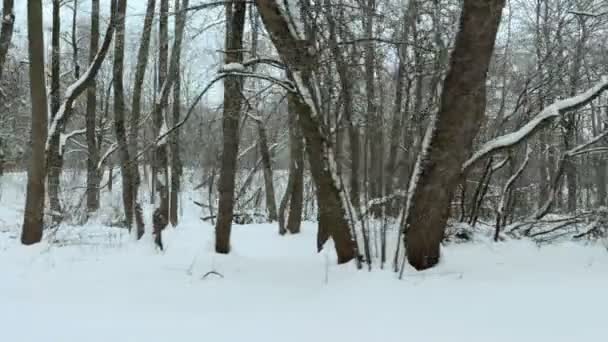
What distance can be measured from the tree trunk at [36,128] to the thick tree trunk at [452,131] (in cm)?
651

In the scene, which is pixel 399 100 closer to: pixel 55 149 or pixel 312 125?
pixel 312 125

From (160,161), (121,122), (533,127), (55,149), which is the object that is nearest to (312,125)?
(533,127)

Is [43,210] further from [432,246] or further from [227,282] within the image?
[432,246]

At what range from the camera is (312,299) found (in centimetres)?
444

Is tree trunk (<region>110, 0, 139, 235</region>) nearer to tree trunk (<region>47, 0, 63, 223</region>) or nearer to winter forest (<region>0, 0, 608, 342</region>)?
winter forest (<region>0, 0, 608, 342</region>)

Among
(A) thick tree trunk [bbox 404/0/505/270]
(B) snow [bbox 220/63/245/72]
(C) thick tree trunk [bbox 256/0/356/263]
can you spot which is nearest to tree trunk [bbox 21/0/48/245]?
(B) snow [bbox 220/63/245/72]

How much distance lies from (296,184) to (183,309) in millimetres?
7342

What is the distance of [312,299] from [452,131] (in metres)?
2.01

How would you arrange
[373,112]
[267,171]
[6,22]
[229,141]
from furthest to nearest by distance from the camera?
[267,171] < [6,22] < [229,141] < [373,112]

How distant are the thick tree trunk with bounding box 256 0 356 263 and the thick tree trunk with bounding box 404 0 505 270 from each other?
70 cm

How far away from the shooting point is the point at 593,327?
3256 mm

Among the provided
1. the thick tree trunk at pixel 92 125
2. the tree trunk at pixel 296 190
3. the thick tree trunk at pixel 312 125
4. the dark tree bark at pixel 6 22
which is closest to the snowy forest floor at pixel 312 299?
the thick tree trunk at pixel 312 125

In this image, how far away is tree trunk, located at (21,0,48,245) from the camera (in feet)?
27.7

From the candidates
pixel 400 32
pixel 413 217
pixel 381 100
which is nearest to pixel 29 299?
pixel 413 217
